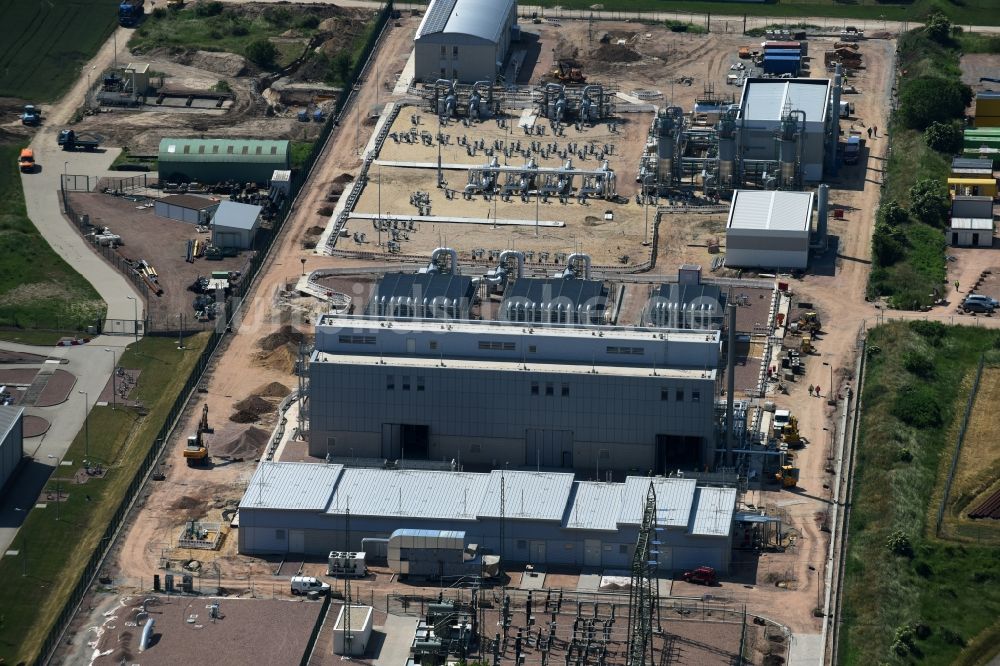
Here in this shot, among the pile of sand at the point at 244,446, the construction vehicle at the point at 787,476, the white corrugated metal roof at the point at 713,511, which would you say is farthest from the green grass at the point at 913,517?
the pile of sand at the point at 244,446

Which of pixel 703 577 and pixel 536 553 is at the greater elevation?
pixel 536 553

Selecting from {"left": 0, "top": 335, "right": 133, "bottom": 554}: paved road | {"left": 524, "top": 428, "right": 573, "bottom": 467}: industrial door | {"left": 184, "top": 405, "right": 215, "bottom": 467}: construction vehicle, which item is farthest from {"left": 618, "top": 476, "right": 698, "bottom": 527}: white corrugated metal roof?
{"left": 0, "top": 335, "right": 133, "bottom": 554}: paved road

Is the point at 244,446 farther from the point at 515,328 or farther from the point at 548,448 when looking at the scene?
the point at 548,448

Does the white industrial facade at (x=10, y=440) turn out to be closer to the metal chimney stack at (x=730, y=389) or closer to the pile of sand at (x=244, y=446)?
the pile of sand at (x=244, y=446)

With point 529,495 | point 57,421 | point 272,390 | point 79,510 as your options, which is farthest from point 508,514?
point 57,421

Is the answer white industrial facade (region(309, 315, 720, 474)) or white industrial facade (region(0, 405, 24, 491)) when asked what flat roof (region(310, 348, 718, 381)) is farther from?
white industrial facade (region(0, 405, 24, 491))

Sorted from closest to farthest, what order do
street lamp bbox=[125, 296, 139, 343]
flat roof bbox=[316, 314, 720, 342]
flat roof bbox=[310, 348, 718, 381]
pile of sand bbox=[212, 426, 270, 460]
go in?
flat roof bbox=[310, 348, 718, 381], flat roof bbox=[316, 314, 720, 342], pile of sand bbox=[212, 426, 270, 460], street lamp bbox=[125, 296, 139, 343]

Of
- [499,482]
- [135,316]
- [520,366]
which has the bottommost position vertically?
[499,482]
